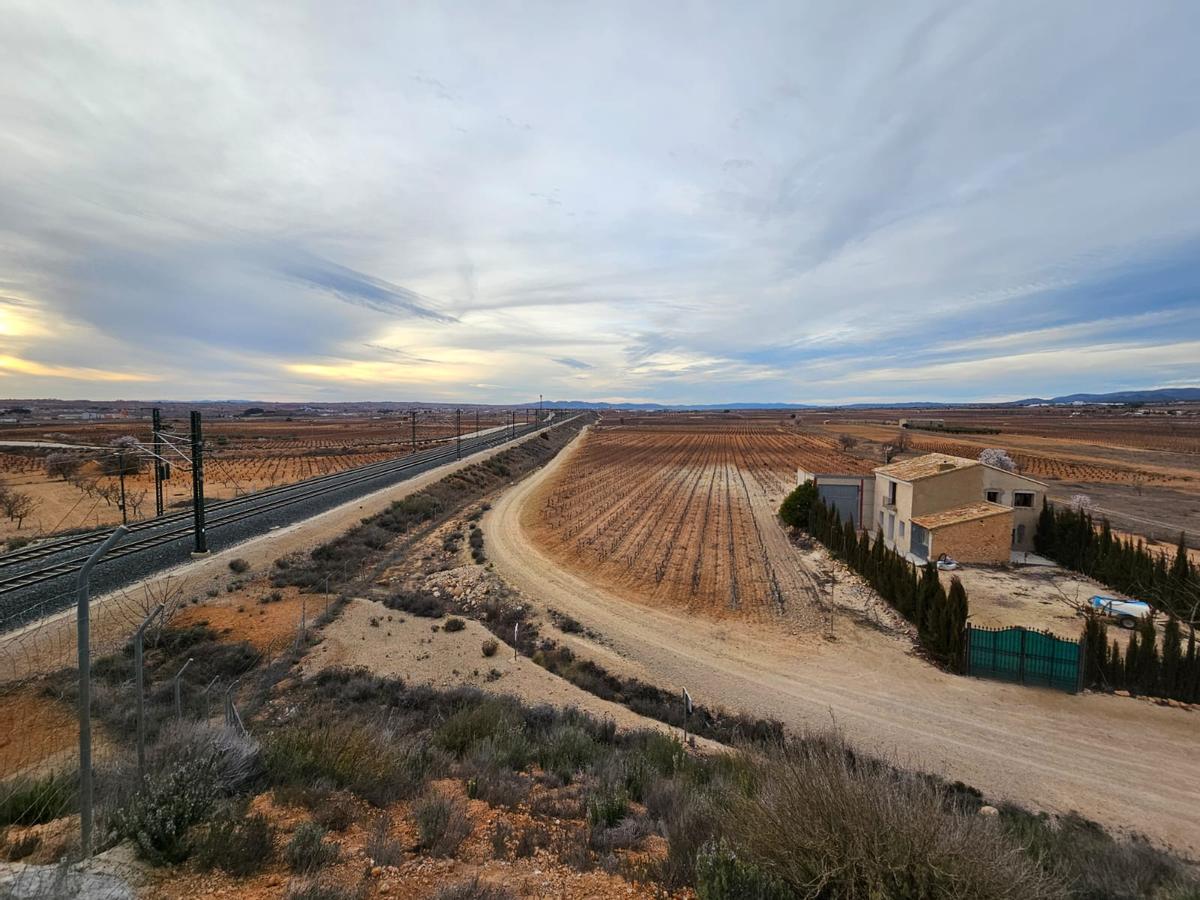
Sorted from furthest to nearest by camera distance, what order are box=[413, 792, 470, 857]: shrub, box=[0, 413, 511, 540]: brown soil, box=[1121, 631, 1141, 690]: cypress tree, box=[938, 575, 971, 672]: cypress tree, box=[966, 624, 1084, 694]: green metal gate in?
1. box=[0, 413, 511, 540]: brown soil
2. box=[938, 575, 971, 672]: cypress tree
3. box=[966, 624, 1084, 694]: green metal gate
4. box=[1121, 631, 1141, 690]: cypress tree
5. box=[413, 792, 470, 857]: shrub

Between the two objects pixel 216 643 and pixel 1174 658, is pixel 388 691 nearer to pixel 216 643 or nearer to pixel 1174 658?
pixel 216 643

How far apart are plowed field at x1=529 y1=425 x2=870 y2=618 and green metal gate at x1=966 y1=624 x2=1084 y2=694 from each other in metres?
5.92

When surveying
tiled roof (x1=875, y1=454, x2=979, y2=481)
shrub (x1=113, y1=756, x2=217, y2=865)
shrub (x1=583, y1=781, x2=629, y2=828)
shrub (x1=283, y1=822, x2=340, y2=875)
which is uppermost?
tiled roof (x1=875, y1=454, x2=979, y2=481)

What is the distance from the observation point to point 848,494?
3266 cm

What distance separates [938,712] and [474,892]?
13301 mm

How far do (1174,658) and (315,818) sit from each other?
66.4 feet

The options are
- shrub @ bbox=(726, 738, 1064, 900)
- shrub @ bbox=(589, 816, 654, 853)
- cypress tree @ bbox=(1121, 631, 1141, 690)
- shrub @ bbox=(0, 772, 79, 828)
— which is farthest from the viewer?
cypress tree @ bbox=(1121, 631, 1141, 690)

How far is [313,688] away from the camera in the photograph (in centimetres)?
1168

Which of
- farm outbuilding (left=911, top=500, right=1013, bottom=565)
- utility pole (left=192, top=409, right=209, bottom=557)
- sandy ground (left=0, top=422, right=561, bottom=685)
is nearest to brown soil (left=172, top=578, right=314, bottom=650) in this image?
sandy ground (left=0, top=422, right=561, bottom=685)

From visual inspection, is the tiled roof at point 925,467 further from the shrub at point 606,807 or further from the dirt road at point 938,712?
the shrub at point 606,807

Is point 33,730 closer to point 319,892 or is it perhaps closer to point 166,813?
point 166,813

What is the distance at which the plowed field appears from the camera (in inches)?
848

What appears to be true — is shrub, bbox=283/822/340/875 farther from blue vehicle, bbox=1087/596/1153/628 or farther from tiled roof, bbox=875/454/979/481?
tiled roof, bbox=875/454/979/481

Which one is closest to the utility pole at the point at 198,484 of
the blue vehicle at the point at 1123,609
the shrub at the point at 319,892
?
the shrub at the point at 319,892
